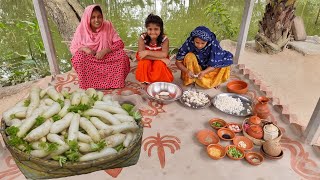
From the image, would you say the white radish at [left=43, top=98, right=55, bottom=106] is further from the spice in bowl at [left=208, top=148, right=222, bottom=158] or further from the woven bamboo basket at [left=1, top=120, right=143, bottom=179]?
the spice in bowl at [left=208, top=148, right=222, bottom=158]

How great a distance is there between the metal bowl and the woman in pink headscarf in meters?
0.46

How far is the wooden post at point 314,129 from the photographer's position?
250cm

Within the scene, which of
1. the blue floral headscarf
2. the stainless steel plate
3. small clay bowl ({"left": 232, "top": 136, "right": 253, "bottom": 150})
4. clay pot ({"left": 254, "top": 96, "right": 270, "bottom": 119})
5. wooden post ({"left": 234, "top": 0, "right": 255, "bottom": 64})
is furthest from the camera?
wooden post ({"left": 234, "top": 0, "right": 255, "bottom": 64})

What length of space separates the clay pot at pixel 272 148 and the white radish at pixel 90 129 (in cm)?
151

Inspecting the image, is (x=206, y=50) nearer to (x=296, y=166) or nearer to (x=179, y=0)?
(x=296, y=166)

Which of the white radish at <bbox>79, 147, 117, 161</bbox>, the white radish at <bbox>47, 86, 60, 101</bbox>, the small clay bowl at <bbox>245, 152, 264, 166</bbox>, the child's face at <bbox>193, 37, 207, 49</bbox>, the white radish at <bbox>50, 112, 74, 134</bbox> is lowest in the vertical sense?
the small clay bowl at <bbox>245, 152, 264, 166</bbox>

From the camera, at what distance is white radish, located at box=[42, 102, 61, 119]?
2139 mm

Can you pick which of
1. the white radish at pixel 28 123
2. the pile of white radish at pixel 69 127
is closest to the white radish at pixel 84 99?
the pile of white radish at pixel 69 127

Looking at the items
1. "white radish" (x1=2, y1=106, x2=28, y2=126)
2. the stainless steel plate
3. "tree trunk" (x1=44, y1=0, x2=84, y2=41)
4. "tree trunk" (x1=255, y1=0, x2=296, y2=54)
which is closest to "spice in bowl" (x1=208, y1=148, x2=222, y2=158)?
the stainless steel plate

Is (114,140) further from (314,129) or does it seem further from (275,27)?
(275,27)

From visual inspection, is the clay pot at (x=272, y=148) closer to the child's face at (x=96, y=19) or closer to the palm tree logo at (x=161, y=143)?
the palm tree logo at (x=161, y=143)

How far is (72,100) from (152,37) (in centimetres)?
140

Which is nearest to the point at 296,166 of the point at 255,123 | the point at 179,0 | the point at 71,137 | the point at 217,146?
the point at 255,123

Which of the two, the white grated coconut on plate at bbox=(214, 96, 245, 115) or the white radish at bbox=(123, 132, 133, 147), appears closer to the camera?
the white radish at bbox=(123, 132, 133, 147)
